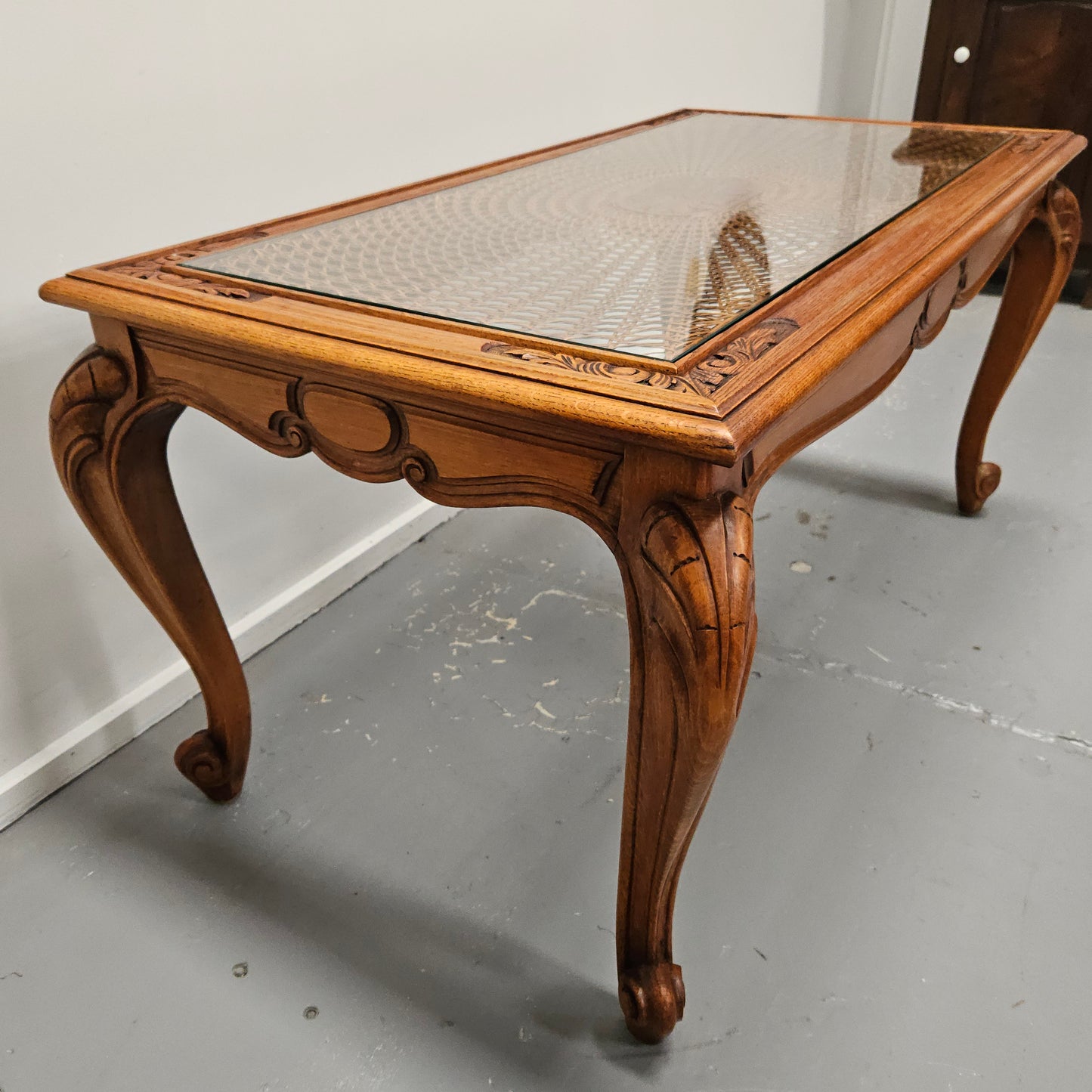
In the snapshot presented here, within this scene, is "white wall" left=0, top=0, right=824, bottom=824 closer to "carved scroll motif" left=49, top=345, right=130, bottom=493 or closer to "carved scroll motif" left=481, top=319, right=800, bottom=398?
"carved scroll motif" left=49, top=345, right=130, bottom=493

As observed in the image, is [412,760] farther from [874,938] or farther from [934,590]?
[934,590]

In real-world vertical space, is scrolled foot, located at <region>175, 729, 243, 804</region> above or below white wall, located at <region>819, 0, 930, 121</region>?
below

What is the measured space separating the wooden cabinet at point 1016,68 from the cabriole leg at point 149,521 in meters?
2.66

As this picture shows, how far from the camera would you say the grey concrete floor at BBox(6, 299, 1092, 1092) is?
96cm

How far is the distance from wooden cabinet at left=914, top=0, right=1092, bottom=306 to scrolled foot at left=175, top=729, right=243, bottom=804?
107 inches

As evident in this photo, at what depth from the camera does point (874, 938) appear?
3.47 ft

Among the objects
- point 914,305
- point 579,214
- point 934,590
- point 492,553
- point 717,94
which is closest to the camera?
point 914,305

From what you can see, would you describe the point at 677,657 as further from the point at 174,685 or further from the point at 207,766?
the point at 174,685

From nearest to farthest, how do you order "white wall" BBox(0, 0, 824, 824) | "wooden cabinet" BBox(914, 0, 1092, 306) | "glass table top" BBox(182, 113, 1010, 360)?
"glass table top" BBox(182, 113, 1010, 360) < "white wall" BBox(0, 0, 824, 824) < "wooden cabinet" BBox(914, 0, 1092, 306)

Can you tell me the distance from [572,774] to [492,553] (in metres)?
0.57

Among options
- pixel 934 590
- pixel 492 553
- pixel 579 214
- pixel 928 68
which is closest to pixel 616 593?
pixel 492 553

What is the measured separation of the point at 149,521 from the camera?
3.35 ft

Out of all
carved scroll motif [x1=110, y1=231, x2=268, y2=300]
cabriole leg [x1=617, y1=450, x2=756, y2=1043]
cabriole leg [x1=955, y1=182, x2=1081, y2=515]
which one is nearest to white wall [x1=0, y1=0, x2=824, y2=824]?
carved scroll motif [x1=110, y1=231, x2=268, y2=300]

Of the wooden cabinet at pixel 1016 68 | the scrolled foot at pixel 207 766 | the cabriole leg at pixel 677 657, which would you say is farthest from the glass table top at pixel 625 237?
the wooden cabinet at pixel 1016 68
